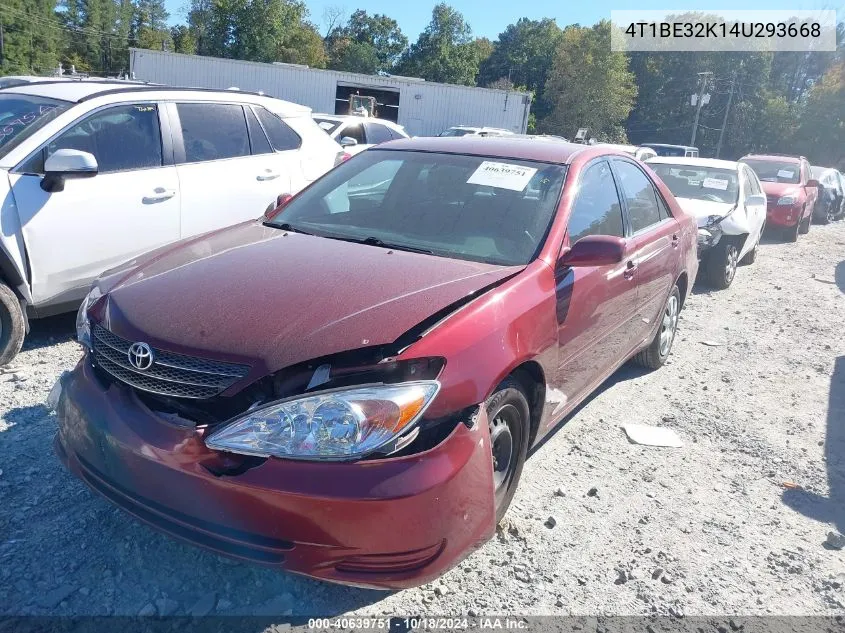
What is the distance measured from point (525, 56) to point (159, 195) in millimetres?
84146

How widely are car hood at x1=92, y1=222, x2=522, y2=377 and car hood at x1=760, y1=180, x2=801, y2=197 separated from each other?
12.4m

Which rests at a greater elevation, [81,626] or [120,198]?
[120,198]

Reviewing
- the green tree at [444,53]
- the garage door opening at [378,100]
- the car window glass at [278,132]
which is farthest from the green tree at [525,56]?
the car window glass at [278,132]

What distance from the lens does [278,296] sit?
8.68ft

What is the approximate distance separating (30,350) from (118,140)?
1.57 m

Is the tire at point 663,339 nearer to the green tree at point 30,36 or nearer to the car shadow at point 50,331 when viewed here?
the car shadow at point 50,331

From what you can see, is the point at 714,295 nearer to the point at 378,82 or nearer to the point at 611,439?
the point at 611,439

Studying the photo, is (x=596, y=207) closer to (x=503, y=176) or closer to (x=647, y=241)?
(x=503, y=176)

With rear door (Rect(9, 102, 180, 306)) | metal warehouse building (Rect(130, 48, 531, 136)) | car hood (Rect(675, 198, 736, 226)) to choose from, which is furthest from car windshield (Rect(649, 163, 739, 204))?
metal warehouse building (Rect(130, 48, 531, 136))

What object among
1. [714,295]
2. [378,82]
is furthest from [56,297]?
[378,82]

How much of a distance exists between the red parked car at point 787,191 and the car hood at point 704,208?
494 cm

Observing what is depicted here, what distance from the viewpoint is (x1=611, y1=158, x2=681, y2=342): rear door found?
426cm

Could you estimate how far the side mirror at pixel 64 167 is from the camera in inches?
166

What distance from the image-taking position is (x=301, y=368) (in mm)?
2297
